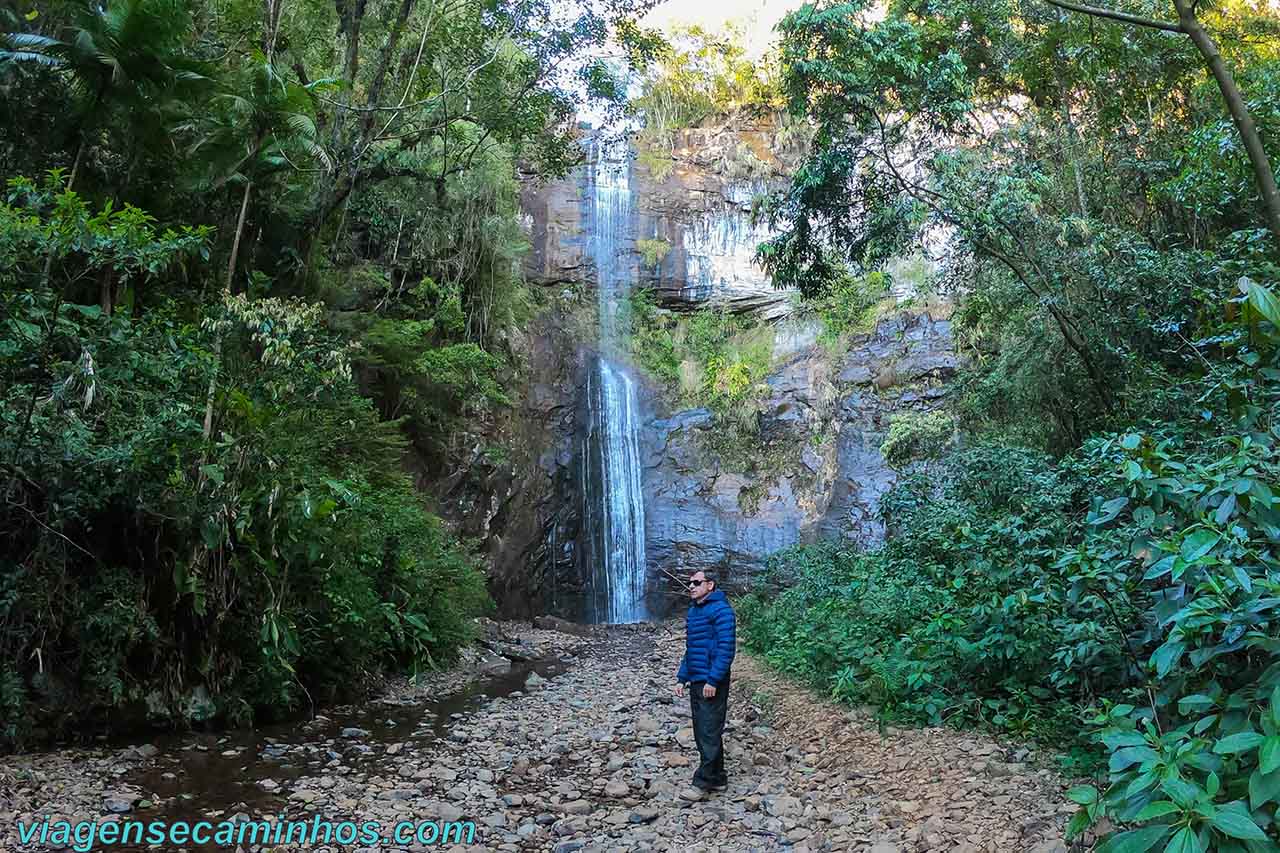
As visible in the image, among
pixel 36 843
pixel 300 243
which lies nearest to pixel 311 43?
A: pixel 300 243

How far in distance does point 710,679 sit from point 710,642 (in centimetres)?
24

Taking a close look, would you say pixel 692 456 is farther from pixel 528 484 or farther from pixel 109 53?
pixel 109 53

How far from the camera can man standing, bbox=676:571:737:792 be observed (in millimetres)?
4891

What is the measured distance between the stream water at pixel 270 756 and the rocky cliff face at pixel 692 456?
858 centimetres

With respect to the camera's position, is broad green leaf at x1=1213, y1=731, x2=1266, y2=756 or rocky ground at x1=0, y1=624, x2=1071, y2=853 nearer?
broad green leaf at x1=1213, y1=731, x2=1266, y2=756

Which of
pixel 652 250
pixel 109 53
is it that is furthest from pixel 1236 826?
pixel 652 250

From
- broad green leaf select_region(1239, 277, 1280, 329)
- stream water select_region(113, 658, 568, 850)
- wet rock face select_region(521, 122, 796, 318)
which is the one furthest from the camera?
wet rock face select_region(521, 122, 796, 318)

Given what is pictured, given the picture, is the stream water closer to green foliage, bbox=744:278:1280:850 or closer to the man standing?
the man standing

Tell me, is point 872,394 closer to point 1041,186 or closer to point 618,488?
point 618,488

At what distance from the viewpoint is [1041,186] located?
9.09 meters

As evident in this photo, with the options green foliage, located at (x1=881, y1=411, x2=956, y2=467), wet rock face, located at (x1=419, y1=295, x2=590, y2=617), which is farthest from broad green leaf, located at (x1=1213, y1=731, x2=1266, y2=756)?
wet rock face, located at (x1=419, y1=295, x2=590, y2=617)

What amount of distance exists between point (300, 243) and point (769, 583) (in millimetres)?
9885

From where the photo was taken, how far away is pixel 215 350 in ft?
21.3

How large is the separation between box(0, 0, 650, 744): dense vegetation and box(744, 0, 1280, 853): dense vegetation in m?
4.89
